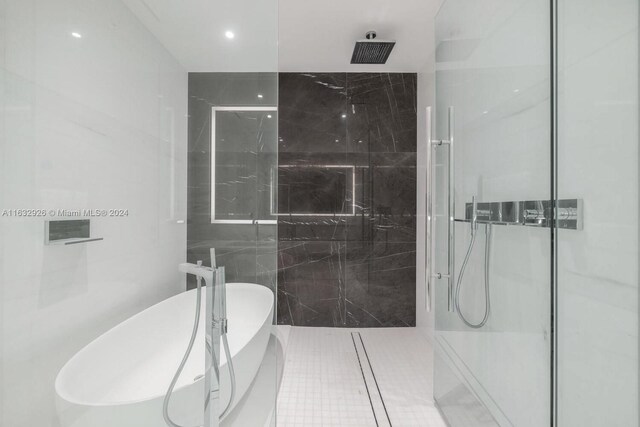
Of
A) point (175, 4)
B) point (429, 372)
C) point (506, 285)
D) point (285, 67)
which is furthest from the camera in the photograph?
point (285, 67)

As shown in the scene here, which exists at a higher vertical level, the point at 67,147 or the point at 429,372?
the point at 67,147

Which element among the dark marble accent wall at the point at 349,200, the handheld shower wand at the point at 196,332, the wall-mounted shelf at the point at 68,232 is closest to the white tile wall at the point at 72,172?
the wall-mounted shelf at the point at 68,232

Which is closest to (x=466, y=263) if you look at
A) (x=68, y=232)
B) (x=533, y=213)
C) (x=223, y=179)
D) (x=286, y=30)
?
(x=533, y=213)

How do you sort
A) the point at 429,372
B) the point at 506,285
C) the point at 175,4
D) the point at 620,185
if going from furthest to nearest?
the point at 429,372
the point at 506,285
the point at 175,4
the point at 620,185

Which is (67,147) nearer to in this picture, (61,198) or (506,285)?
(61,198)

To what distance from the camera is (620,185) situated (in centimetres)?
82

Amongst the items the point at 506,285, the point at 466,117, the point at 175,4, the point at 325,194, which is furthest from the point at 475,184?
the point at 325,194

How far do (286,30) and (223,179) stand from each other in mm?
1932

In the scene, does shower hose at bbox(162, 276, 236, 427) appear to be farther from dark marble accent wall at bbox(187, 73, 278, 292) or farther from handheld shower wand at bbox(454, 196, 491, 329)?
handheld shower wand at bbox(454, 196, 491, 329)

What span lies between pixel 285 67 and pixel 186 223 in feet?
8.59

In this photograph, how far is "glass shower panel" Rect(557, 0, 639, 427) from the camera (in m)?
0.79

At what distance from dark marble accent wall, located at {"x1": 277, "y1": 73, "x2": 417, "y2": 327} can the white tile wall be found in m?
2.24

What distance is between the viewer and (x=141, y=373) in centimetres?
91

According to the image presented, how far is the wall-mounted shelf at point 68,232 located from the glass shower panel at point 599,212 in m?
1.50
